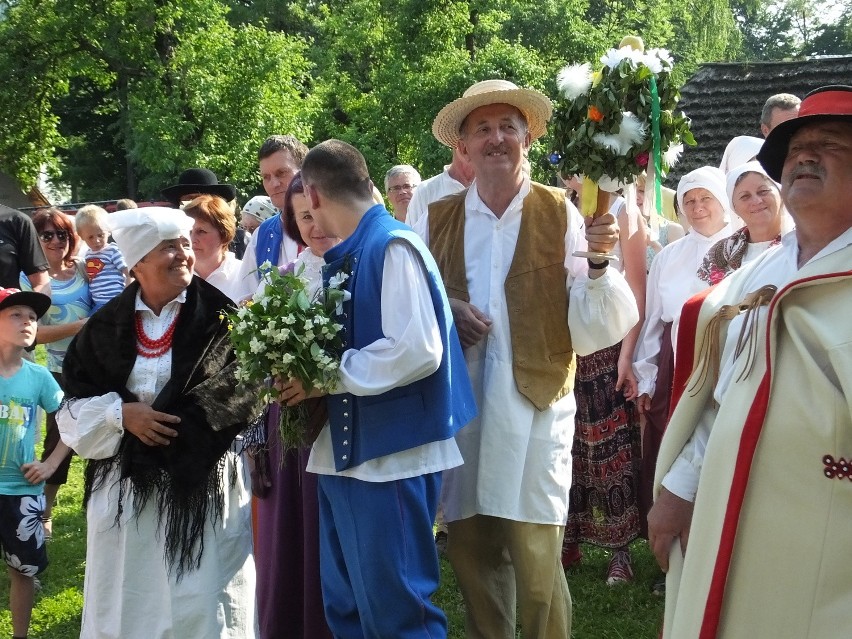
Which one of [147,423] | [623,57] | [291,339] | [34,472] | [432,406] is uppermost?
[623,57]

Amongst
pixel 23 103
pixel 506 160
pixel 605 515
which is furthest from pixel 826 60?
pixel 23 103

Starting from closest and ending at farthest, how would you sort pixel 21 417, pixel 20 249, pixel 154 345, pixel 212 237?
pixel 154 345, pixel 21 417, pixel 212 237, pixel 20 249

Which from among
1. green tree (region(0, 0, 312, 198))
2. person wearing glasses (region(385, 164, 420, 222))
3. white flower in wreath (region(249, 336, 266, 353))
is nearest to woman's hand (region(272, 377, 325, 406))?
white flower in wreath (region(249, 336, 266, 353))

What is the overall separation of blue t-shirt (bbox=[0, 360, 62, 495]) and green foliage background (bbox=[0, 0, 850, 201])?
12715mm

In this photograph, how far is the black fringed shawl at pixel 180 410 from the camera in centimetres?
427

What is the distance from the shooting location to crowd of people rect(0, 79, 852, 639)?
262 centimetres

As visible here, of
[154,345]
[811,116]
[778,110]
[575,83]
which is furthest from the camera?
[778,110]

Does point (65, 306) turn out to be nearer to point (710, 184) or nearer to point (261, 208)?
point (261, 208)

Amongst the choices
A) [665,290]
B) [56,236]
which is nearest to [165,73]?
[56,236]

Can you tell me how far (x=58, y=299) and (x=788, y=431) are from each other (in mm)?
6244

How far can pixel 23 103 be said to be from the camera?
24.6 m

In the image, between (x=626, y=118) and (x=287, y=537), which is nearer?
(x=626, y=118)

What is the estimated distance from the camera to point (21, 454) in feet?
17.4

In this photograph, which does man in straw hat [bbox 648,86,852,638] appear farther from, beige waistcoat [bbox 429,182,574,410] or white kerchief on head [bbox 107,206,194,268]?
white kerchief on head [bbox 107,206,194,268]
